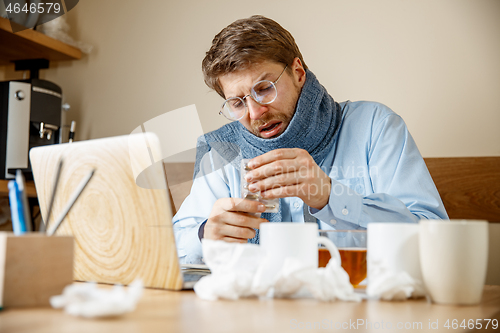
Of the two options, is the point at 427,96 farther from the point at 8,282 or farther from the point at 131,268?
the point at 8,282

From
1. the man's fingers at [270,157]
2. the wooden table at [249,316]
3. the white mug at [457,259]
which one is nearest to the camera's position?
the wooden table at [249,316]

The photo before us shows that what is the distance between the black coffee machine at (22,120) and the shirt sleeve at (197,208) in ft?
2.85

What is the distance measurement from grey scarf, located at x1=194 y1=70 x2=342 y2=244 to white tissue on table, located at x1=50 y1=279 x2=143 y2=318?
2.77ft

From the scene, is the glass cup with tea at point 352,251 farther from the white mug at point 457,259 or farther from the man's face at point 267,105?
the man's face at point 267,105

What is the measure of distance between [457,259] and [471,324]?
97 mm

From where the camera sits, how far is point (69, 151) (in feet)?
2.03

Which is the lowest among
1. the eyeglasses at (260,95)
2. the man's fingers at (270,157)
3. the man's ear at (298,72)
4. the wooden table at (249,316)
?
the wooden table at (249,316)

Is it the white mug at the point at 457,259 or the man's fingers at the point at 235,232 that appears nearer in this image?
the white mug at the point at 457,259

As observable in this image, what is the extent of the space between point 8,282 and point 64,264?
2.2 inches

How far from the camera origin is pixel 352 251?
0.63 m

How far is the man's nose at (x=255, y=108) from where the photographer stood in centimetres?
129

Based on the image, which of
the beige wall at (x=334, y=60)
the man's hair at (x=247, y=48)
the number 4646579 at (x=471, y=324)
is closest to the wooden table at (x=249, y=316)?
the number 4646579 at (x=471, y=324)

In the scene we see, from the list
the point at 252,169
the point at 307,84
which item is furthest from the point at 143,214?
the point at 307,84

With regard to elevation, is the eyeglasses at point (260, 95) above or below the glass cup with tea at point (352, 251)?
above
